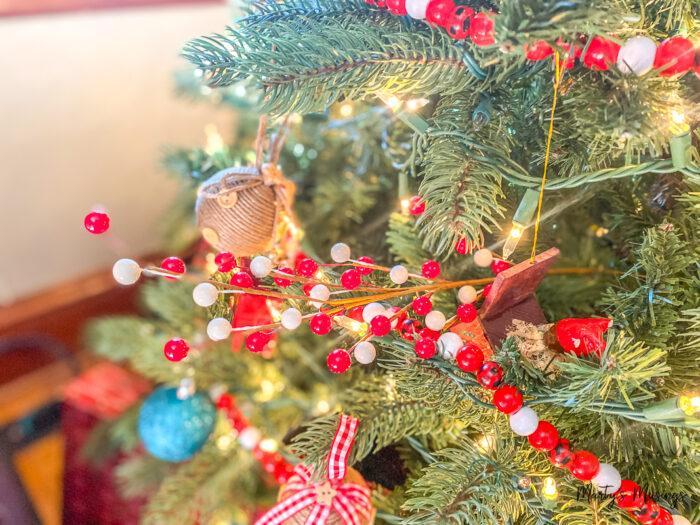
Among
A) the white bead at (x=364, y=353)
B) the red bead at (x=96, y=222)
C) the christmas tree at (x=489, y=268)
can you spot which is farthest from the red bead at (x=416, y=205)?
the red bead at (x=96, y=222)

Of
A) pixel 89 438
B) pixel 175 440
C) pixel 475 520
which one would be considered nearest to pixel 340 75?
pixel 475 520

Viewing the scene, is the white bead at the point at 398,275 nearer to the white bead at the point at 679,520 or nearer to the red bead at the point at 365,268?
the red bead at the point at 365,268

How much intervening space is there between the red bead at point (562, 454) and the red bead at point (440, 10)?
0.90 feet

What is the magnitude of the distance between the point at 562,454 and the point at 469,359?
3.2 inches

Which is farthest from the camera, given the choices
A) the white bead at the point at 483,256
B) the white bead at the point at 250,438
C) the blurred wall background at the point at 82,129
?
the blurred wall background at the point at 82,129

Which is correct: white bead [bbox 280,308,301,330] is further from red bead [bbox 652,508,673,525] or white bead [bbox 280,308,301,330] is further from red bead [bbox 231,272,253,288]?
red bead [bbox 652,508,673,525]

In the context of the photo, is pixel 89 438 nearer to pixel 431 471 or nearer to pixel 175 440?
pixel 175 440

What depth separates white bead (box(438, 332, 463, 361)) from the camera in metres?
0.37

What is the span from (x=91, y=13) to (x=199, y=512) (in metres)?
0.93

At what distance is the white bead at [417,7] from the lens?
35 centimetres

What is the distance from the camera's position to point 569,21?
0.29 meters

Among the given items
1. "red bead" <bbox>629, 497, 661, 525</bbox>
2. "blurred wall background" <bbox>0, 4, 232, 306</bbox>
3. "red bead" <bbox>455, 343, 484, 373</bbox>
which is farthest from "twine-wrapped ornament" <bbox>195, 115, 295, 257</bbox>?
"blurred wall background" <bbox>0, 4, 232, 306</bbox>

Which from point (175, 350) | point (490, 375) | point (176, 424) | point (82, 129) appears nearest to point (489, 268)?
point (490, 375)

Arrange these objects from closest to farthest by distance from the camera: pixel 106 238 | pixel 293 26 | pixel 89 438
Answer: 1. pixel 293 26
2. pixel 89 438
3. pixel 106 238
